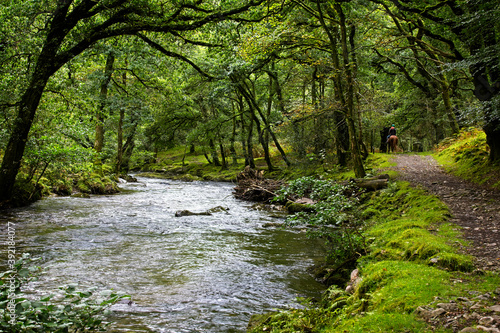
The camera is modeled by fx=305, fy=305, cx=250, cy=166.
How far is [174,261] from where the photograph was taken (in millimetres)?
6441

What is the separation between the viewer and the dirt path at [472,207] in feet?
14.8

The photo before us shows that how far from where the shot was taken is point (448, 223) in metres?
6.09

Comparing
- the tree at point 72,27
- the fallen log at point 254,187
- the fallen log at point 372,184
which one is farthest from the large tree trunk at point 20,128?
the fallen log at point 372,184

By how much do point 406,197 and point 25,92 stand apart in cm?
1140

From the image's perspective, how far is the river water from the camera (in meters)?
4.34

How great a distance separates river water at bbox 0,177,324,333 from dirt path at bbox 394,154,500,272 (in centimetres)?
252

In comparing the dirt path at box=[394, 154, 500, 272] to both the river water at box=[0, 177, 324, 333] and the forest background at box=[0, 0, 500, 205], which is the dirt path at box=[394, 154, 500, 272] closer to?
the forest background at box=[0, 0, 500, 205]

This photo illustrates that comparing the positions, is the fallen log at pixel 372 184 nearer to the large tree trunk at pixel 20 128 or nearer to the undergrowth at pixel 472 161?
the undergrowth at pixel 472 161

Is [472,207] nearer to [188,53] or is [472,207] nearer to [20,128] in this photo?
[188,53]

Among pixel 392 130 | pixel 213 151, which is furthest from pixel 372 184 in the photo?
pixel 213 151

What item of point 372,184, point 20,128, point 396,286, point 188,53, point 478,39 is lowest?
point 396,286

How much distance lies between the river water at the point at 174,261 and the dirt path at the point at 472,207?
99.3 inches

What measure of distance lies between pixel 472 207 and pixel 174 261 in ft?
22.7

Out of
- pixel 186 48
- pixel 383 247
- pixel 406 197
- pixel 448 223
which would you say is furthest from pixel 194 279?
pixel 186 48
